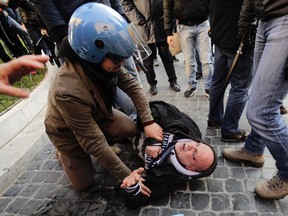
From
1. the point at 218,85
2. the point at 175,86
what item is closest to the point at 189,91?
the point at 175,86

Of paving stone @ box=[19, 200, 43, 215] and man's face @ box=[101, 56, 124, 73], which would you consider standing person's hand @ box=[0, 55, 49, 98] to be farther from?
paving stone @ box=[19, 200, 43, 215]

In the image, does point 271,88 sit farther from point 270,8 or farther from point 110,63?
point 110,63

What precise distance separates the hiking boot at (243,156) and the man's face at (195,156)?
0.41m

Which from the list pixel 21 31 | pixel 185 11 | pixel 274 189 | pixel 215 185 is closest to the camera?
pixel 274 189

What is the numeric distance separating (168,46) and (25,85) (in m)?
2.49

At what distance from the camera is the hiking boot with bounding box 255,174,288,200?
2.02 metres


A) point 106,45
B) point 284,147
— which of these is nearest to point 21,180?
point 106,45

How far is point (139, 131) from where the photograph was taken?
2.70 metres

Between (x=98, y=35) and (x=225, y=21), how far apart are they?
1.23 metres

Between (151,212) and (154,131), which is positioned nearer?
(151,212)

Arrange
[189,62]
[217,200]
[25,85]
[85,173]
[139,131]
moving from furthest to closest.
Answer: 1. [25,85]
2. [189,62]
3. [139,131]
4. [85,173]
5. [217,200]

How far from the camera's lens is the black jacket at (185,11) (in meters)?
3.62

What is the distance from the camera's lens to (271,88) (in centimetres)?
169

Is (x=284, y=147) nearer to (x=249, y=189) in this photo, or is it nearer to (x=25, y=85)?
(x=249, y=189)
